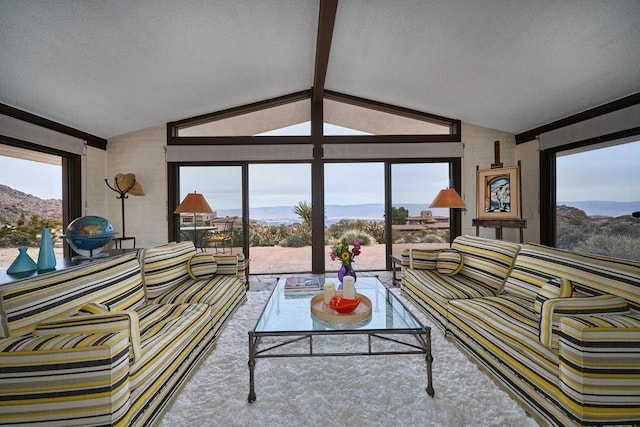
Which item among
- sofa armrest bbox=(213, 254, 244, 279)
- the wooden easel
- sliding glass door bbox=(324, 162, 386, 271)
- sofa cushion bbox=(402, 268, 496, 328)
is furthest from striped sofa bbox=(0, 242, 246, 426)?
the wooden easel

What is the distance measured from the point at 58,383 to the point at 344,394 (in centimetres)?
136

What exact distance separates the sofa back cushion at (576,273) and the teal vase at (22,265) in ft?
11.5

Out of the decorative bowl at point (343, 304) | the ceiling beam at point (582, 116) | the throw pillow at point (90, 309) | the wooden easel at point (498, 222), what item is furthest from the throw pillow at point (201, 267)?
the ceiling beam at point (582, 116)

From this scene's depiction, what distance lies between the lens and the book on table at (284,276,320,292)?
2508mm

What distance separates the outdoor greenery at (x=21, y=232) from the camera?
10.4ft

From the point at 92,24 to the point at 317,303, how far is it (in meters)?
3.00

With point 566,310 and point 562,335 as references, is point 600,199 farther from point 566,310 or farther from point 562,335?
point 562,335

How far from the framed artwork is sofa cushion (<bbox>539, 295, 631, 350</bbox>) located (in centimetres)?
281

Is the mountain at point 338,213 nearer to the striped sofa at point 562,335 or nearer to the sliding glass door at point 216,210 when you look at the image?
the sliding glass door at point 216,210

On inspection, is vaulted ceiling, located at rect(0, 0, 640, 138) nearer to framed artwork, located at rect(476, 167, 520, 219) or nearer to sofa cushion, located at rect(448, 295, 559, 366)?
framed artwork, located at rect(476, 167, 520, 219)

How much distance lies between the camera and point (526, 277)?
2.17 meters

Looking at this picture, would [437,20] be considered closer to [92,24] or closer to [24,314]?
[92,24]

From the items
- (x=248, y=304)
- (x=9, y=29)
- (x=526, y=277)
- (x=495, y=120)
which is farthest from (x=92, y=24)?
(x=495, y=120)

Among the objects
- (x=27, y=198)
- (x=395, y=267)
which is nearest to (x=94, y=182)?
(x=27, y=198)
